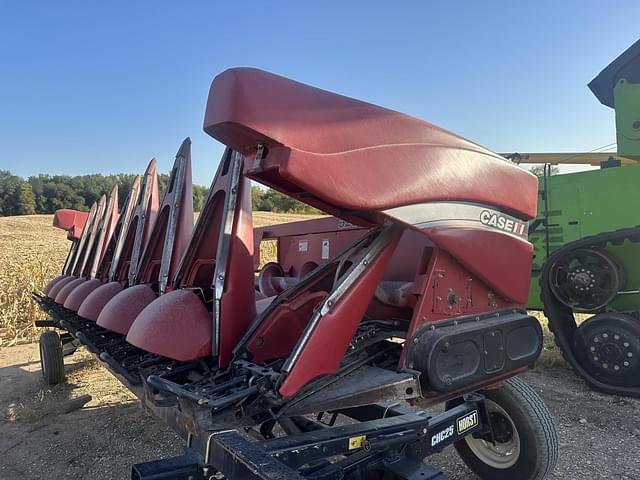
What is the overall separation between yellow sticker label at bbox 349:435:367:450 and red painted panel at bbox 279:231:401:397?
10.5 inches

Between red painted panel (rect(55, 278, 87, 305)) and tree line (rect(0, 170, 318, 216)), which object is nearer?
red painted panel (rect(55, 278, 87, 305))

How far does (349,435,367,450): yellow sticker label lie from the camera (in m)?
1.92

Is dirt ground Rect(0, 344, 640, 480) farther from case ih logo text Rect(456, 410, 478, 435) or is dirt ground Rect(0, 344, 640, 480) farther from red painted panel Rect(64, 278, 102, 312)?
red painted panel Rect(64, 278, 102, 312)

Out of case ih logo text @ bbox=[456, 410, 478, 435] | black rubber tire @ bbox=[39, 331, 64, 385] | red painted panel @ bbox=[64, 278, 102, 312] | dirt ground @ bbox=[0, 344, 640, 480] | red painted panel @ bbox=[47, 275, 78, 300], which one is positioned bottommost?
dirt ground @ bbox=[0, 344, 640, 480]

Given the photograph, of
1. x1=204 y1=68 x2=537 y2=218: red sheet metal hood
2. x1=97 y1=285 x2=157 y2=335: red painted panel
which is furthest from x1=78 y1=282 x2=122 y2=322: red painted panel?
x1=204 y1=68 x2=537 y2=218: red sheet metal hood

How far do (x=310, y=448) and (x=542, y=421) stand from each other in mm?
1365

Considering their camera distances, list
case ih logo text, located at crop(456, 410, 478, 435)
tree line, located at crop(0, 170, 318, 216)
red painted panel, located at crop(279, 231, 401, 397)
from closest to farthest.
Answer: red painted panel, located at crop(279, 231, 401, 397) < case ih logo text, located at crop(456, 410, 478, 435) < tree line, located at crop(0, 170, 318, 216)

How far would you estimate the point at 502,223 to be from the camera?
2324 millimetres

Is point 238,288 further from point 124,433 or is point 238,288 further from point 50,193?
point 50,193

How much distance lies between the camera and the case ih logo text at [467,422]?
93.3 inches

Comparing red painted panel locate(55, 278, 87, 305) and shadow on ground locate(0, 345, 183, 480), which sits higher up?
red painted panel locate(55, 278, 87, 305)

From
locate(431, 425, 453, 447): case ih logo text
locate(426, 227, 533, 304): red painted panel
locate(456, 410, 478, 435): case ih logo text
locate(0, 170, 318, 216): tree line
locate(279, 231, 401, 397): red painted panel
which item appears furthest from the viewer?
locate(0, 170, 318, 216): tree line

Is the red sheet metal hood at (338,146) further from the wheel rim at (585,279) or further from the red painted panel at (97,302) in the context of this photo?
the wheel rim at (585,279)

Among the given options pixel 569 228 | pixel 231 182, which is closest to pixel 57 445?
pixel 231 182
